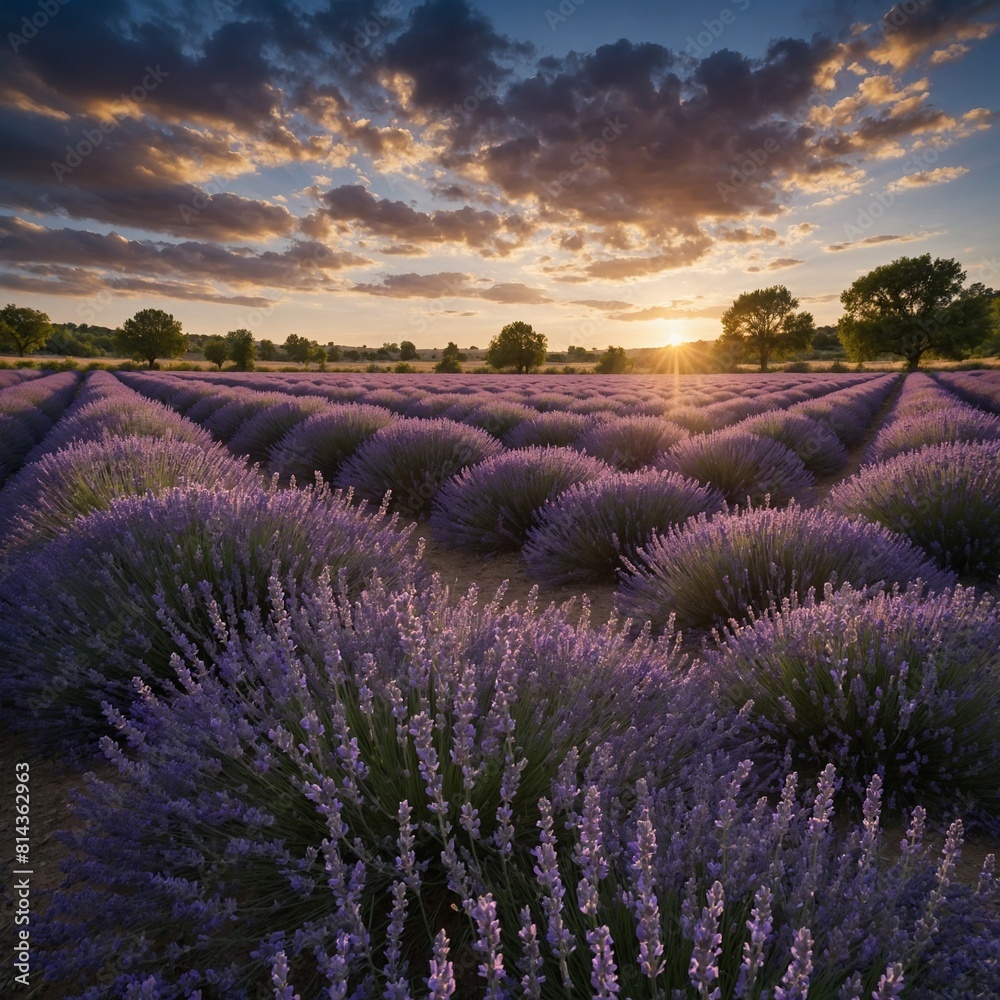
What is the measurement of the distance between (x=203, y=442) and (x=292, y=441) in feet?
3.82

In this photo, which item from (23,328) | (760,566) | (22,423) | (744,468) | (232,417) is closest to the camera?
(760,566)

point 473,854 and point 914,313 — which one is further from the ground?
point 914,313

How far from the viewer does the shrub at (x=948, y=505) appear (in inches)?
154

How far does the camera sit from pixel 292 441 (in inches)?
296

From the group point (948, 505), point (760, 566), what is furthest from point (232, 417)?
point (948, 505)

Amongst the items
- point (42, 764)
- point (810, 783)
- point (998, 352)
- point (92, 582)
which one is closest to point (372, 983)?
point (810, 783)

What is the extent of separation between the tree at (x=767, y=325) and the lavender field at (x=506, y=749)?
61.0 m

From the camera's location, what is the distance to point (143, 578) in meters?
2.49

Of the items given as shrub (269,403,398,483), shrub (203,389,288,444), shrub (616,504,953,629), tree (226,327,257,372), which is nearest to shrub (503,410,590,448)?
shrub (269,403,398,483)

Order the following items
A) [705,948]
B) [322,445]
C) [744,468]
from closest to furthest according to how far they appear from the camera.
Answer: [705,948]
[744,468]
[322,445]

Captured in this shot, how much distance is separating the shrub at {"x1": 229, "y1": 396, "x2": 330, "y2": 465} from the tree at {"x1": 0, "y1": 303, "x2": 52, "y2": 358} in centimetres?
7124

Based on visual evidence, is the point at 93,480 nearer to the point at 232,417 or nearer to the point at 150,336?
the point at 232,417

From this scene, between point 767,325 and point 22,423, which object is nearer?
point 22,423

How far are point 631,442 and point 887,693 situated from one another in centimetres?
534
